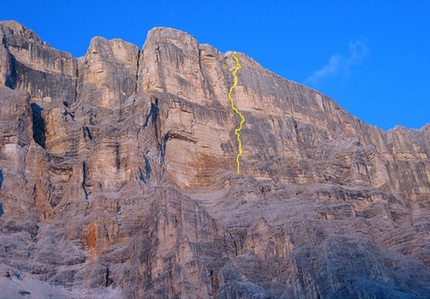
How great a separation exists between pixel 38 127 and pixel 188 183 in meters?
14.8

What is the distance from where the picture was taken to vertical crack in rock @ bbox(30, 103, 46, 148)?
6353 centimetres

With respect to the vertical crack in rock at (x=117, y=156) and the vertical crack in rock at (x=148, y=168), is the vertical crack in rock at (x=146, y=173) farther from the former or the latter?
the vertical crack in rock at (x=117, y=156)

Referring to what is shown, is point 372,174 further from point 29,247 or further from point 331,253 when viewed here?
point 29,247

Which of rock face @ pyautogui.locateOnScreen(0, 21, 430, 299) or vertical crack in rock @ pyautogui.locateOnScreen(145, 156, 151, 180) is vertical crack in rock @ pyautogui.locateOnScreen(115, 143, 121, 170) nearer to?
rock face @ pyautogui.locateOnScreen(0, 21, 430, 299)

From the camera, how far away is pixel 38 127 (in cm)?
6456

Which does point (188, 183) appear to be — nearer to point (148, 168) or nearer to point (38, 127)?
point (148, 168)

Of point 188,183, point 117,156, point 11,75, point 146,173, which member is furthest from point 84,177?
point 11,75

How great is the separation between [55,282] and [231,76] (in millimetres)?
40557

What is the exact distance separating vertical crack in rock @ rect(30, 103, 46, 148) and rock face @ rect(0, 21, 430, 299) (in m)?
0.21

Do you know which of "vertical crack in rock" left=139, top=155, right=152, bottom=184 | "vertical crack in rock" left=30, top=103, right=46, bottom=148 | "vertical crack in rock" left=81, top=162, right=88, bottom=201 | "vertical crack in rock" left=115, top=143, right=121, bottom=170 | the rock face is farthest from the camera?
"vertical crack in rock" left=30, top=103, right=46, bottom=148

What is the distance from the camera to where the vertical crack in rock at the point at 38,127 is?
63.5 metres

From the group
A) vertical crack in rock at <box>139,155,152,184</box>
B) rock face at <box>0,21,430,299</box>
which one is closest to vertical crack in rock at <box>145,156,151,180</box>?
vertical crack in rock at <box>139,155,152,184</box>

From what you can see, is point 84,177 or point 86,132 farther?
point 86,132

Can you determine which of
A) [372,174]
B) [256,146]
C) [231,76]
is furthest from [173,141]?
[372,174]
